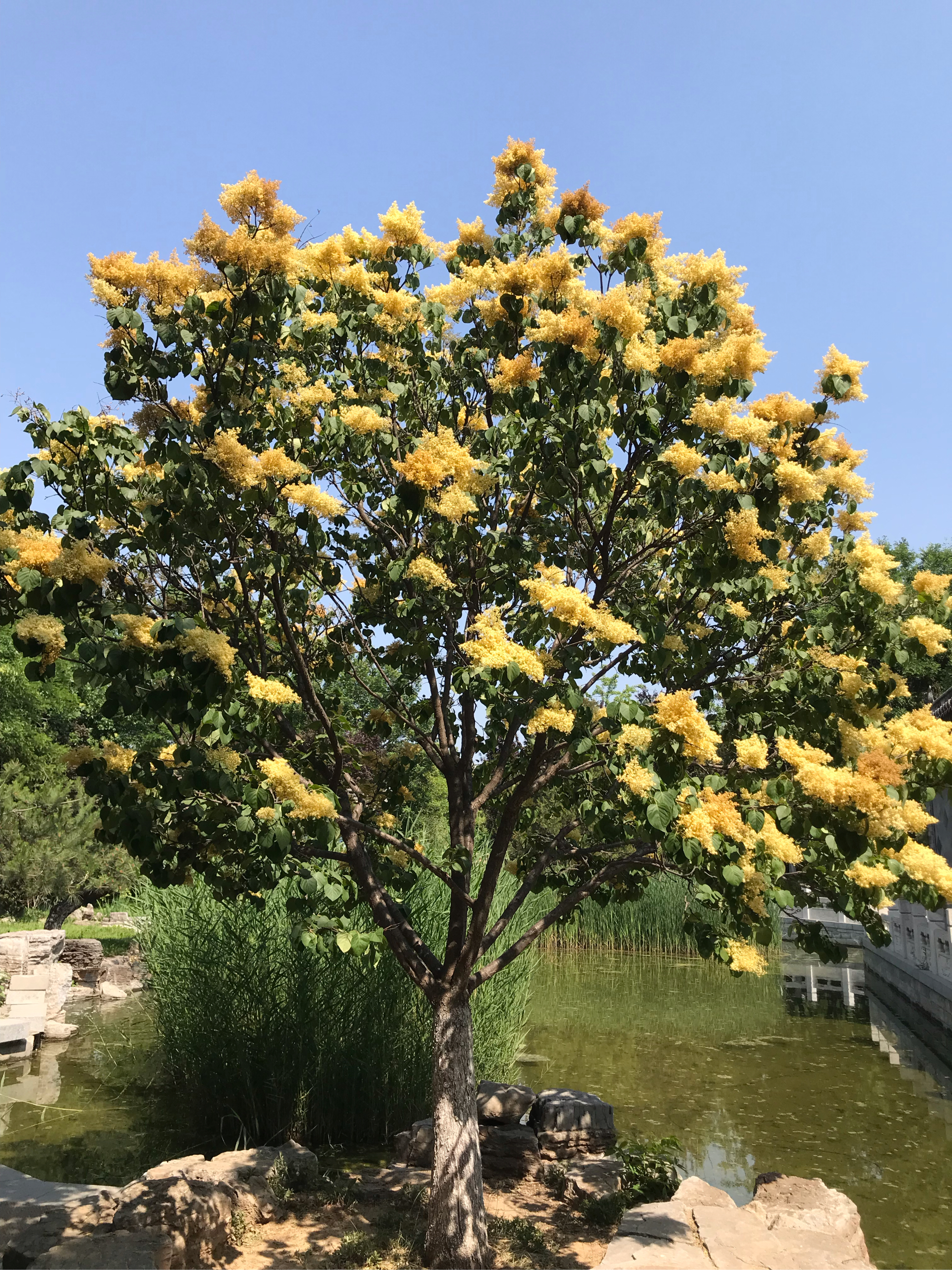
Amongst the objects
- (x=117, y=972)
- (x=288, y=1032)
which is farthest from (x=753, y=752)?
(x=117, y=972)

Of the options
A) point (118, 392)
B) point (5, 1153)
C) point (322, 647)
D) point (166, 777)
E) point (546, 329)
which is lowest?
point (5, 1153)

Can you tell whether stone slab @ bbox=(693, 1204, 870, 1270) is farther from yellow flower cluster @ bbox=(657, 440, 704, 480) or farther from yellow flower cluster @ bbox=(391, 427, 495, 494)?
yellow flower cluster @ bbox=(391, 427, 495, 494)

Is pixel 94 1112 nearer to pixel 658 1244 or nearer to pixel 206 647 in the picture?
pixel 658 1244

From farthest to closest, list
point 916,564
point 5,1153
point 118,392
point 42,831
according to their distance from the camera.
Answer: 1. point 916,564
2. point 42,831
3. point 5,1153
4. point 118,392

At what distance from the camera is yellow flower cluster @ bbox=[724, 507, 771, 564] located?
423cm

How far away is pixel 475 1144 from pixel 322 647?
322 cm

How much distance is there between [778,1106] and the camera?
983 cm

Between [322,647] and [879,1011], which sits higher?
[322,647]

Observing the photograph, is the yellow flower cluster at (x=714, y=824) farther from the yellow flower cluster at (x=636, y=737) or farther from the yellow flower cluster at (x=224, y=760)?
the yellow flower cluster at (x=224, y=760)

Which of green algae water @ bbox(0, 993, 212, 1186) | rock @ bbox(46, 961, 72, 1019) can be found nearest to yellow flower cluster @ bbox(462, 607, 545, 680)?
green algae water @ bbox(0, 993, 212, 1186)

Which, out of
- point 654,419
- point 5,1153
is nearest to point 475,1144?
point 654,419

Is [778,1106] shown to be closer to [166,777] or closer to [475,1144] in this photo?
[475,1144]

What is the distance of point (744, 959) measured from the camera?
14.3 ft

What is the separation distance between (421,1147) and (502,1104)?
108 cm
